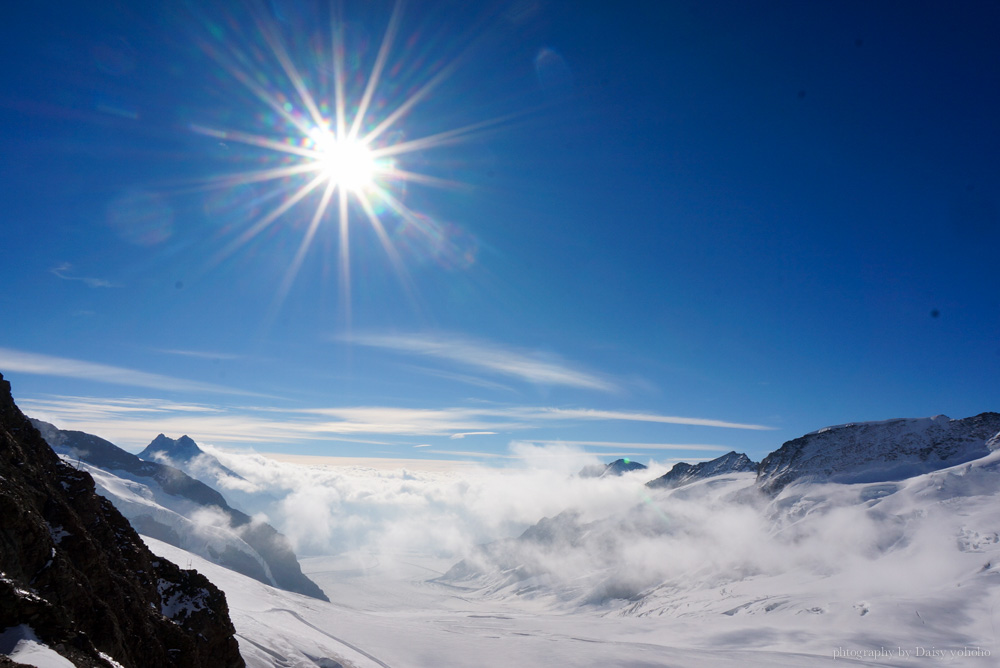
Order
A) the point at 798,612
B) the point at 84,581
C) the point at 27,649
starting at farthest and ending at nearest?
the point at 798,612 → the point at 84,581 → the point at 27,649

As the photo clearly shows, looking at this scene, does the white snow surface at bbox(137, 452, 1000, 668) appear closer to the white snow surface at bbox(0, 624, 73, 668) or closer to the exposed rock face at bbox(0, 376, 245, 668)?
the exposed rock face at bbox(0, 376, 245, 668)

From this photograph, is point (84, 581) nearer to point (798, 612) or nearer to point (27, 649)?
point (27, 649)

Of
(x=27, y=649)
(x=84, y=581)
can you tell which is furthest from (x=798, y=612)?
(x=27, y=649)

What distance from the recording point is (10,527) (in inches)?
791

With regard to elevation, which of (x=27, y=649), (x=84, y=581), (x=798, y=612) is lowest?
(x=798, y=612)

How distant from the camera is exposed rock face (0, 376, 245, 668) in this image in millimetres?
15352

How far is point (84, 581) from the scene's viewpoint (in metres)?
24.0

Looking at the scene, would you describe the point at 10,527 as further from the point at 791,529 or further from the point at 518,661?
the point at 791,529

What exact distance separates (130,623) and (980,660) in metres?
117

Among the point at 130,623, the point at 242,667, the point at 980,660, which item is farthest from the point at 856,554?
the point at 130,623

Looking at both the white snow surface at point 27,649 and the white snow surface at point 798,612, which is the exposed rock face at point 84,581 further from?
the white snow surface at point 798,612

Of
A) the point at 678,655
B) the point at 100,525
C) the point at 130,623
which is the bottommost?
the point at 678,655

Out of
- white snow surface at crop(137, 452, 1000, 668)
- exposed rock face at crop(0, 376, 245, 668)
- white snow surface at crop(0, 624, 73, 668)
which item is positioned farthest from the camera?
white snow surface at crop(137, 452, 1000, 668)

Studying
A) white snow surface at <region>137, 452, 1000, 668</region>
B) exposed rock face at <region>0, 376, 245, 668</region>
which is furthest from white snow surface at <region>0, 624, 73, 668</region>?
white snow surface at <region>137, 452, 1000, 668</region>
